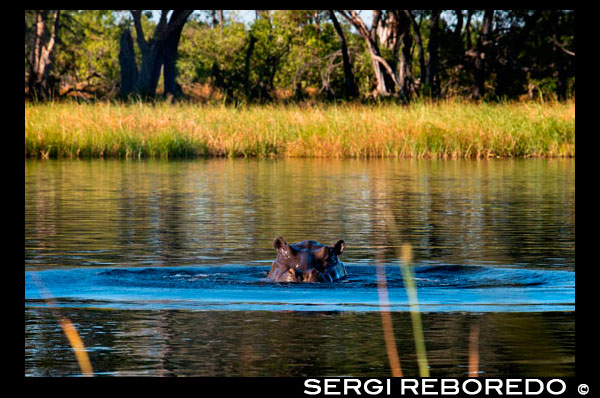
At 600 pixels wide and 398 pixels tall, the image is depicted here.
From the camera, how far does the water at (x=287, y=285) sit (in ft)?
19.4

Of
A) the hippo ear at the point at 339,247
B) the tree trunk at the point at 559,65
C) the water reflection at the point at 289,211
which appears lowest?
the water reflection at the point at 289,211

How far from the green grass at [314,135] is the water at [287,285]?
24.9 feet

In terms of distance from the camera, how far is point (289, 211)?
15.3m

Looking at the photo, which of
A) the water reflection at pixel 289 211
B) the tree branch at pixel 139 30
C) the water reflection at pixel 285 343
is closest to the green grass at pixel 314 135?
the water reflection at pixel 289 211

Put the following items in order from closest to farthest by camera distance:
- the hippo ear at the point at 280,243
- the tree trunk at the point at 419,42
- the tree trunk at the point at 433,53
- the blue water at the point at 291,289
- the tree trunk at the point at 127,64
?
the blue water at the point at 291,289 → the hippo ear at the point at 280,243 → the tree trunk at the point at 433,53 → the tree trunk at the point at 419,42 → the tree trunk at the point at 127,64

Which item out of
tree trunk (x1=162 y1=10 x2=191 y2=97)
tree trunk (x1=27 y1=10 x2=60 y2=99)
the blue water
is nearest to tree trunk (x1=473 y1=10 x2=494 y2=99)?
tree trunk (x1=162 y1=10 x2=191 y2=97)

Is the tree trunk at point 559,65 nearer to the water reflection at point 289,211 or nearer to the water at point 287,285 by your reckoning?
the water reflection at point 289,211

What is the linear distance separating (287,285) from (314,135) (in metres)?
20.2

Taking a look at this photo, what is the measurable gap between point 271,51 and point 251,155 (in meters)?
22.8

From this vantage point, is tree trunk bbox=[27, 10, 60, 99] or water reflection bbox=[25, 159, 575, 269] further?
tree trunk bbox=[27, 10, 60, 99]

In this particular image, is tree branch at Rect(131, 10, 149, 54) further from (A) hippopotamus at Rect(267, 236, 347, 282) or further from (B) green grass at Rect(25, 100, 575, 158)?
(A) hippopotamus at Rect(267, 236, 347, 282)

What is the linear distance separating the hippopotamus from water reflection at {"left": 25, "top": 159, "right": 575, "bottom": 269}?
1644 millimetres

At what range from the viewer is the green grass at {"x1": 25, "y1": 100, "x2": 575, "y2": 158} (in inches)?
1104
